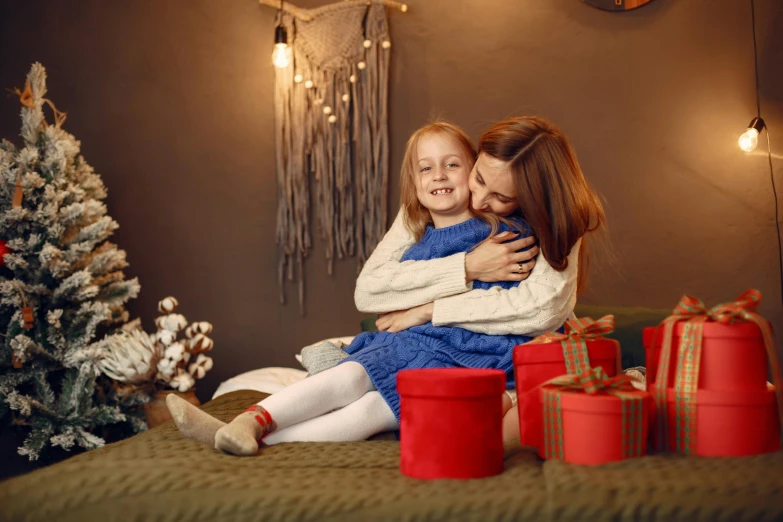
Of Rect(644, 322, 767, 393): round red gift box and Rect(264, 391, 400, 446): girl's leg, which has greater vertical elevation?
Rect(644, 322, 767, 393): round red gift box

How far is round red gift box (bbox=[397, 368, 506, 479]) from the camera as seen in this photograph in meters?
1.05

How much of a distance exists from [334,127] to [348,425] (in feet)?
5.46

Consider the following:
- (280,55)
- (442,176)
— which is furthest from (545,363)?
(280,55)

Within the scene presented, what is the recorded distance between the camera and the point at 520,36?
2.91 meters

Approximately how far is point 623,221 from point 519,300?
1.38 m

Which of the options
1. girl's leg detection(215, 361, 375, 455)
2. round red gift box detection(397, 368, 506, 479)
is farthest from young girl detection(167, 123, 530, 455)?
round red gift box detection(397, 368, 506, 479)

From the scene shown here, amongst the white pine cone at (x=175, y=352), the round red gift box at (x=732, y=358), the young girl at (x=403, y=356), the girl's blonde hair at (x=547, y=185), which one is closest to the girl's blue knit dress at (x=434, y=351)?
the young girl at (x=403, y=356)

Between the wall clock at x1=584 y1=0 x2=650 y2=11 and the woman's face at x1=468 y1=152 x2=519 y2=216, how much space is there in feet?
4.69

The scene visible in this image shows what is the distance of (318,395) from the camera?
146cm

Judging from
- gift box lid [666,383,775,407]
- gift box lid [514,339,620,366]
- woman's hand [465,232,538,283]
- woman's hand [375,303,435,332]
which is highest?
woman's hand [465,232,538,283]

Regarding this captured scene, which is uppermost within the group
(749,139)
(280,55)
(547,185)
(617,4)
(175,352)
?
(617,4)

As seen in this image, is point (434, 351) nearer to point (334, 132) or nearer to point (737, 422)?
point (737, 422)

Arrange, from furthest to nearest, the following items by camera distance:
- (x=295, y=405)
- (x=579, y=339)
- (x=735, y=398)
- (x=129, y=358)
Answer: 1. (x=129, y=358)
2. (x=295, y=405)
3. (x=579, y=339)
4. (x=735, y=398)

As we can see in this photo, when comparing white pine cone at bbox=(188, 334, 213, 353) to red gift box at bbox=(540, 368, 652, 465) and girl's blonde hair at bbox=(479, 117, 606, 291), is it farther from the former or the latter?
red gift box at bbox=(540, 368, 652, 465)
